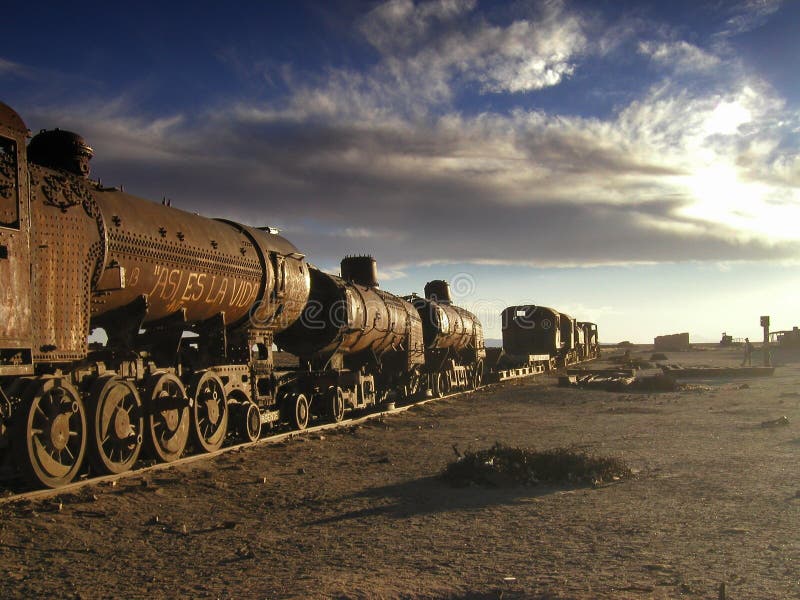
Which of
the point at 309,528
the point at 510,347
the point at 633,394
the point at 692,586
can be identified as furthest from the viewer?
the point at 510,347

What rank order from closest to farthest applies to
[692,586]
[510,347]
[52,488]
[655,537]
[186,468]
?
[692,586] → [655,537] → [52,488] → [186,468] → [510,347]

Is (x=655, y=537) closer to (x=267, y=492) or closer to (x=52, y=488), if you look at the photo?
(x=267, y=492)

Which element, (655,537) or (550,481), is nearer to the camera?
(655,537)

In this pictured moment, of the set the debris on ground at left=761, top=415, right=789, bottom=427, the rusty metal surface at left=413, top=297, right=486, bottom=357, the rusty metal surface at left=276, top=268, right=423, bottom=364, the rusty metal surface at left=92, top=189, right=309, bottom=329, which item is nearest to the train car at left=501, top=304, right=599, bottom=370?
the rusty metal surface at left=413, top=297, right=486, bottom=357

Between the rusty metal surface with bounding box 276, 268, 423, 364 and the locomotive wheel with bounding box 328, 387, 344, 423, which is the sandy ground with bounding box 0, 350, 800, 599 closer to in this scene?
the locomotive wheel with bounding box 328, 387, 344, 423

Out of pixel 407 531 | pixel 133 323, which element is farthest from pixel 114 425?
pixel 407 531

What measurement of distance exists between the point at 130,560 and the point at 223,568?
84 centimetres

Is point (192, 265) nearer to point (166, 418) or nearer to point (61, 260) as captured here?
point (166, 418)

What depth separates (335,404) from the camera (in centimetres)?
1554

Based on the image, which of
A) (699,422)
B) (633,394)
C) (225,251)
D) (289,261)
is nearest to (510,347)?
(633,394)

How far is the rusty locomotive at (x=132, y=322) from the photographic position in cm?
698

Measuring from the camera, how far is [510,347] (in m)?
38.0

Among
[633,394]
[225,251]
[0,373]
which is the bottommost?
[633,394]

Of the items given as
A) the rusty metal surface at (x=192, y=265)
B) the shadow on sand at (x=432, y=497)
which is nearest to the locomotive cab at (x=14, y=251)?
the rusty metal surface at (x=192, y=265)
